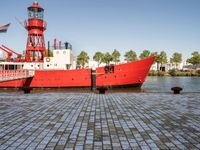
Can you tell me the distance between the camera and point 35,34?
3731 centimetres

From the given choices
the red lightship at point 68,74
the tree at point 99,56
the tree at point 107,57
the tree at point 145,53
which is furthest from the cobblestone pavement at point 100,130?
the tree at point 145,53

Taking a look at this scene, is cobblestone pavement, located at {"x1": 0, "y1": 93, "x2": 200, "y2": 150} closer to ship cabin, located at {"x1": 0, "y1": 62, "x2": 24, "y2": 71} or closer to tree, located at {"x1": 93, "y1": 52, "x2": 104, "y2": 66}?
ship cabin, located at {"x1": 0, "y1": 62, "x2": 24, "y2": 71}

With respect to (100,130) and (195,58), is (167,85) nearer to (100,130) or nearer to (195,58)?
(100,130)

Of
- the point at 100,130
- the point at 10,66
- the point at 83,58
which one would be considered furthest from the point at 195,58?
the point at 100,130

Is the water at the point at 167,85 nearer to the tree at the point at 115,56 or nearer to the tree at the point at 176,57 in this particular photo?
the tree at the point at 115,56

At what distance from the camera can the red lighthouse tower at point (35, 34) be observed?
121 ft

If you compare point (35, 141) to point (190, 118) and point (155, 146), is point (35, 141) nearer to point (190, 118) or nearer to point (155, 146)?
point (155, 146)

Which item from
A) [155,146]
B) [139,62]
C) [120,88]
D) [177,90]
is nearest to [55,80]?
[120,88]

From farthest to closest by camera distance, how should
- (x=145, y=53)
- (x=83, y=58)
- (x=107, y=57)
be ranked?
(x=145, y=53) → (x=107, y=57) → (x=83, y=58)

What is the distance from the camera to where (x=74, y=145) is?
538 centimetres

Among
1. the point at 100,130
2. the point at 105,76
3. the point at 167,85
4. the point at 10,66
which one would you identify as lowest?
the point at 167,85

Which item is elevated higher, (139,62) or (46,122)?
(139,62)

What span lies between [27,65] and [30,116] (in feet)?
93.9

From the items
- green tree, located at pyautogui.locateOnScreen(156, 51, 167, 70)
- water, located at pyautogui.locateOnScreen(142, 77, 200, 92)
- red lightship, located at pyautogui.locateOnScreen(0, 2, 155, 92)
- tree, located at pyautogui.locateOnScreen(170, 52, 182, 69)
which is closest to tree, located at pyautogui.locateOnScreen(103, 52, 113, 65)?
green tree, located at pyautogui.locateOnScreen(156, 51, 167, 70)
